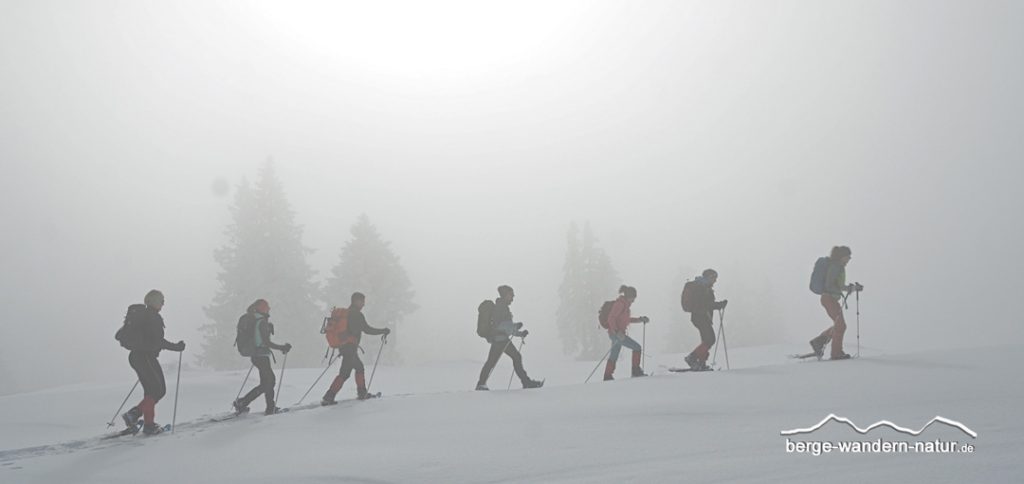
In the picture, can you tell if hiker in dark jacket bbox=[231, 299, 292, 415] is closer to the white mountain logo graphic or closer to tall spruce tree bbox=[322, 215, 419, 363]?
the white mountain logo graphic

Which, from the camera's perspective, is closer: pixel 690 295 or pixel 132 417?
pixel 132 417

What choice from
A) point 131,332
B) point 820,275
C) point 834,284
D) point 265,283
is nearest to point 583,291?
point 265,283

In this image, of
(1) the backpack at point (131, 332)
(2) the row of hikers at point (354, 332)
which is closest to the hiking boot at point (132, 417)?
(2) the row of hikers at point (354, 332)

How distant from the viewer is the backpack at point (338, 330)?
12102mm

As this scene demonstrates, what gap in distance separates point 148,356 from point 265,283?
27.5m

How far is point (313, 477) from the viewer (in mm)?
5941

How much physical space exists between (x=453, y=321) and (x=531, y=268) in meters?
69.6

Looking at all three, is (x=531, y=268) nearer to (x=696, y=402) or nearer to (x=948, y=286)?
(x=948, y=286)

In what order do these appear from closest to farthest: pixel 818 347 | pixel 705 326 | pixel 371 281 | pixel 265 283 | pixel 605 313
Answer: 1. pixel 705 326
2. pixel 818 347
3. pixel 605 313
4. pixel 265 283
5. pixel 371 281

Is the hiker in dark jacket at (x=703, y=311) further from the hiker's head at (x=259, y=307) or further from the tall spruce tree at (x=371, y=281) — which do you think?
the tall spruce tree at (x=371, y=281)

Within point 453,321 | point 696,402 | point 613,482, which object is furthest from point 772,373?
point 453,321

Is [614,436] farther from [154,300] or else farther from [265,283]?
[265,283]

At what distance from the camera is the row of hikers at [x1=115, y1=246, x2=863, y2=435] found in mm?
9781

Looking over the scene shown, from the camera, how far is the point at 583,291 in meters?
50.2
